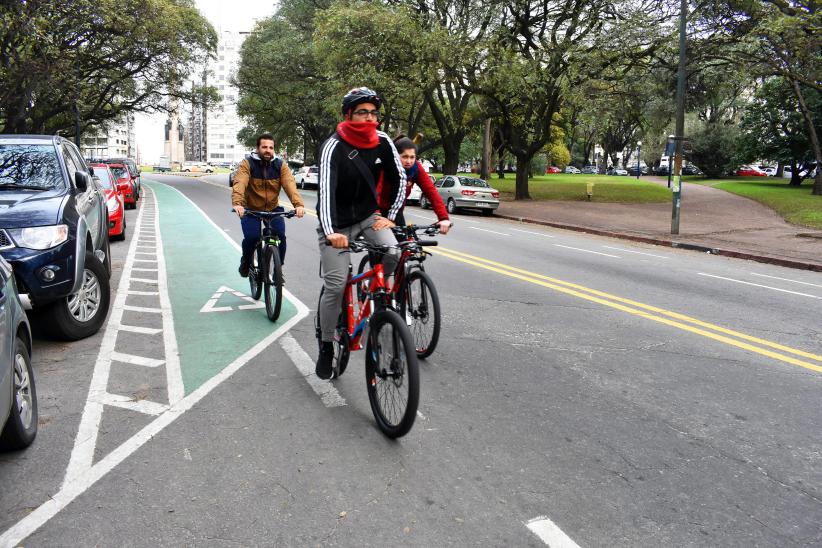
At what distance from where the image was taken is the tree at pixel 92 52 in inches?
798

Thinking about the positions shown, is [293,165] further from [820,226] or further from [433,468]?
[433,468]

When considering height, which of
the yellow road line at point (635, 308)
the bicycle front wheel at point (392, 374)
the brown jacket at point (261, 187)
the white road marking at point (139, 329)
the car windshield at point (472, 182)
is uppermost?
the car windshield at point (472, 182)

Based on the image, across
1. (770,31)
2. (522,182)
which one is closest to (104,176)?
(770,31)

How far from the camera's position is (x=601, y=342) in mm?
6000

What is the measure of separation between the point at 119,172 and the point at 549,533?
80.6 ft

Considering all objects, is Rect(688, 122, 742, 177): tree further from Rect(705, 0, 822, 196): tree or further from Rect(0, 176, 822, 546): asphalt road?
Rect(0, 176, 822, 546): asphalt road

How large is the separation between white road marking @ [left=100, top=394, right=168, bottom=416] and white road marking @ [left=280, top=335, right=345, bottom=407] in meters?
1.06

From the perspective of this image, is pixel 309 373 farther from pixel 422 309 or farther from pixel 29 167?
pixel 29 167

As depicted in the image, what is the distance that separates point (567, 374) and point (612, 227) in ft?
53.6

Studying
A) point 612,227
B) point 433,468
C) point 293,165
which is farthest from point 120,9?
point 293,165

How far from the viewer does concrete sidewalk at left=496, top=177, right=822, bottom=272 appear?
1498 cm

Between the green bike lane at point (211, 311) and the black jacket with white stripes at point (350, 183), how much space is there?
1697 mm

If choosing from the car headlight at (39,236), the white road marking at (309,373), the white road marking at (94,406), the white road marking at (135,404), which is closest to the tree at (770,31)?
the white road marking at (309,373)

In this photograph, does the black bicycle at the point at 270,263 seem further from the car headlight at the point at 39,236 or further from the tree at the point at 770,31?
the tree at the point at 770,31
